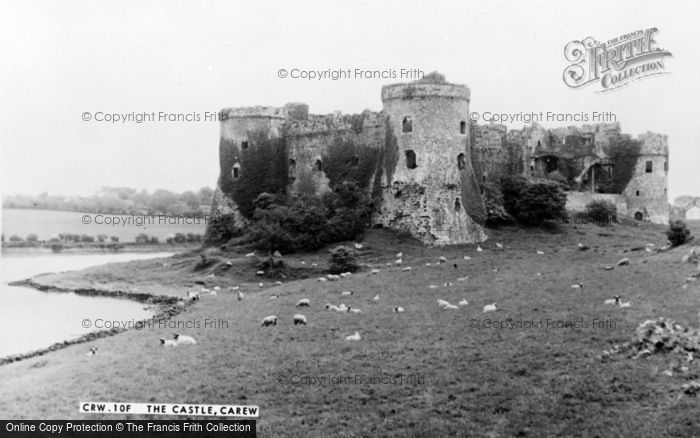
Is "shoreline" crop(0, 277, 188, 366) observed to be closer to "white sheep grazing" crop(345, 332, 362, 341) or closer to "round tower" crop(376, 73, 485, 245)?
"white sheep grazing" crop(345, 332, 362, 341)

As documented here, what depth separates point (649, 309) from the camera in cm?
1459

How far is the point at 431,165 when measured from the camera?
109 feet

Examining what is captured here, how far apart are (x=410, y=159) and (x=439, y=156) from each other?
1384mm

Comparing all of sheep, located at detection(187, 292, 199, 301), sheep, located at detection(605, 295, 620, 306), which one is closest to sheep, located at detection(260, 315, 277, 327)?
sheep, located at detection(187, 292, 199, 301)

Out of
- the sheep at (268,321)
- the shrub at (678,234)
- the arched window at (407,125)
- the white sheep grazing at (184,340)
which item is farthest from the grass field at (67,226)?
the shrub at (678,234)

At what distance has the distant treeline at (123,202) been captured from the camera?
39781mm

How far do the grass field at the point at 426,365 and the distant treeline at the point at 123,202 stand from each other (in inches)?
710

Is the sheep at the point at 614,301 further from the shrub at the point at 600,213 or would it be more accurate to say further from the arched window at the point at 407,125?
the shrub at the point at 600,213

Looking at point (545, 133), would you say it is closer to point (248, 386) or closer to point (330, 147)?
point (330, 147)

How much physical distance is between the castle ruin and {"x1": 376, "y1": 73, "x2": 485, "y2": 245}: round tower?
4 centimetres

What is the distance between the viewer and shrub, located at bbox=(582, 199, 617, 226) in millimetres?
38875

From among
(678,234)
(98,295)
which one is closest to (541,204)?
(678,234)
